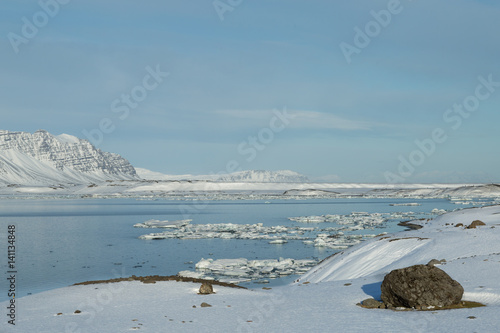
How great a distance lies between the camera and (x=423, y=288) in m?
11.8

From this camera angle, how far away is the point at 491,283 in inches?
520

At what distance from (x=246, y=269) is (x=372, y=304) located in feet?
50.1

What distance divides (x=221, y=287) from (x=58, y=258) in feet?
71.5

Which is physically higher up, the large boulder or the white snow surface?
the large boulder

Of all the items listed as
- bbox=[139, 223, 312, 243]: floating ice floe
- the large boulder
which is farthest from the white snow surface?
bbox=[139, 223, 312, 243]: floating ice floe

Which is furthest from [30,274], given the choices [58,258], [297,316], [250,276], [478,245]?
[478,245]

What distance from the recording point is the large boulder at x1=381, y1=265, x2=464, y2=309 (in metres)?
11.7

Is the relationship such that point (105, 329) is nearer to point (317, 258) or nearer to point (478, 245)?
point (478, 245)

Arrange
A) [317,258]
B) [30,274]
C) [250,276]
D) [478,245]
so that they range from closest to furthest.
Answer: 1. [478,245]
2. [250,276]
3. [30,274]
4. [317,258]

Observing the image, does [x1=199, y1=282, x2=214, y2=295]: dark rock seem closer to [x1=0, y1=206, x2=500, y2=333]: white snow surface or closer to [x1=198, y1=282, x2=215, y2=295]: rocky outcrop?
[x1=198, y1=282, x2=215, y2=295]: rocky outcrop

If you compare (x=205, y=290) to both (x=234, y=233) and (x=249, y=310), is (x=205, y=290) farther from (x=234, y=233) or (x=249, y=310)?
(x=234, y=233)

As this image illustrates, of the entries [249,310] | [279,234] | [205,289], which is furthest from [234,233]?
[249,310]

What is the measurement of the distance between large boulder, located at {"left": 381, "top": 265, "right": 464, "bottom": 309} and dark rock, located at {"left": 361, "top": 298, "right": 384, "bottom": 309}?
1.35ft

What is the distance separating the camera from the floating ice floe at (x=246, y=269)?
81.8 feet
